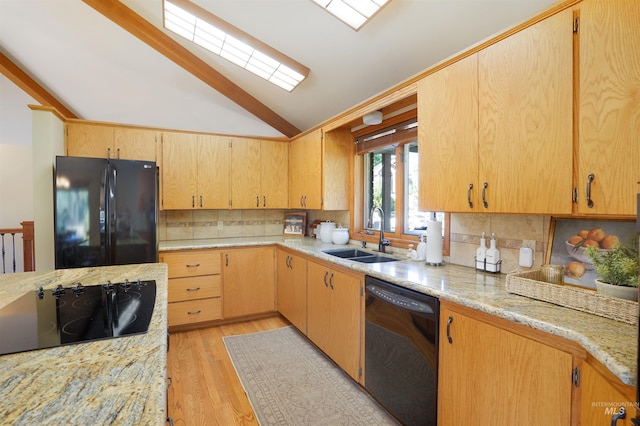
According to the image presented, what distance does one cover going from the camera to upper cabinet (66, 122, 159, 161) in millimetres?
3096

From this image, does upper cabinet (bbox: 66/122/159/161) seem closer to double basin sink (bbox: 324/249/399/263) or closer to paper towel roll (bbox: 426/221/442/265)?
double basin sink (bbox: 324/249/399/263)

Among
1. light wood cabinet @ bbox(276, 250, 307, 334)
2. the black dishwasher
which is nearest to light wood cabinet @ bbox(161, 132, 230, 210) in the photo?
light wood cabinet @ bbox(276, 250, 307, 334)

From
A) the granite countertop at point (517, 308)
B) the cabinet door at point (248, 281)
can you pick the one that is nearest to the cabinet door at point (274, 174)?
the cabinet door at point (248, 281)

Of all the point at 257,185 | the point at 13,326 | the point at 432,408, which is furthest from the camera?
the point at 257,185

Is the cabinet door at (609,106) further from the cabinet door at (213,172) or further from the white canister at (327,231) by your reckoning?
the cabinet door at (213,172)

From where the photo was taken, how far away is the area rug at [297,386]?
1.92 m

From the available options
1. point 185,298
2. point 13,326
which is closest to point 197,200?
point 185,298

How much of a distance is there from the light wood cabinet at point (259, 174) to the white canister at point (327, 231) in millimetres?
750

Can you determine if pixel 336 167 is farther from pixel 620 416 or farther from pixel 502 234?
pixel 620 416

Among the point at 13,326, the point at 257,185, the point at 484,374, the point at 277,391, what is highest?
the point at 257,185

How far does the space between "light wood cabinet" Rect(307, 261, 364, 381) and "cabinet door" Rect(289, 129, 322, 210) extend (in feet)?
2.97

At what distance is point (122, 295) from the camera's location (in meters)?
1.37

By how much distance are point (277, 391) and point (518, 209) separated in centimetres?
193

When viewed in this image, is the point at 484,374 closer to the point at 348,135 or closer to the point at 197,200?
the point at 348,135
